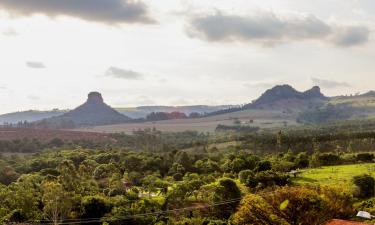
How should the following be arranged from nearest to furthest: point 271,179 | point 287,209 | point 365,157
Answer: point 287,209 < point 271,179 < point 365,157

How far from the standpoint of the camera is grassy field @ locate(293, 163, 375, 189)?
70412 millimetres

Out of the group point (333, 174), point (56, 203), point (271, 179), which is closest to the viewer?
point (56, 203)

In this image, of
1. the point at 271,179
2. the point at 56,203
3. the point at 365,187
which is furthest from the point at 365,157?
the point at 56,203

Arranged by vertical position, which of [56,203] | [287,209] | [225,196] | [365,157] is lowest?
[225,196]

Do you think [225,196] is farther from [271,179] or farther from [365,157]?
[365,157]

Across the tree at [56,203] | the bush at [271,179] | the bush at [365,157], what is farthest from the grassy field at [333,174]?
the tree at [56,203]

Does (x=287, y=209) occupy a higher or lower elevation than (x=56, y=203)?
higher

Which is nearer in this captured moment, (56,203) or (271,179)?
(56,203)

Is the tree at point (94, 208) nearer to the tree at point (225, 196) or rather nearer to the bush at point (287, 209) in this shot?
the tree at point (225, 196)

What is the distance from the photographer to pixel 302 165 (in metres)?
95.2

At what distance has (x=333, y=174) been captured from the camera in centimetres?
7838

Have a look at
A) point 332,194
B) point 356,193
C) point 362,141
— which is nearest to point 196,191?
point 356,193

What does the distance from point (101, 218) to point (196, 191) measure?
695 inches

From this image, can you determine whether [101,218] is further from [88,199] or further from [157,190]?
[157,190]
